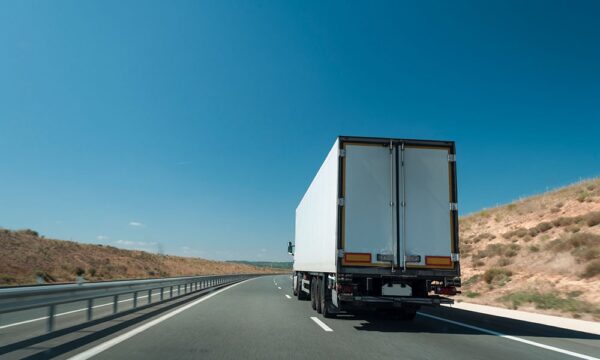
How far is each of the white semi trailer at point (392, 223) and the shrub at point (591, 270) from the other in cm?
1182

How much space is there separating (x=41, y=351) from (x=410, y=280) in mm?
7213

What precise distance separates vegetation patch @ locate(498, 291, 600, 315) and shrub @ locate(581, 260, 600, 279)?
2243 millimetres

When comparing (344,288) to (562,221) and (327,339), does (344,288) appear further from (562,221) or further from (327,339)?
(562,221)

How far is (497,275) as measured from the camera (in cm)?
2448

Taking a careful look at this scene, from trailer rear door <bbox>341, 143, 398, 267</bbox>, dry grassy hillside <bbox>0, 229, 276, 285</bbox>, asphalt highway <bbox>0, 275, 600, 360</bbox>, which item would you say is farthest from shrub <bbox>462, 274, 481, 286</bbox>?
dry grassy hillside <bbox>0, 229, 276, 285</bbox>

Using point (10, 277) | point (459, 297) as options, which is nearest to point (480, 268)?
point (459, 297)

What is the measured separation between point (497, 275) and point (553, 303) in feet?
29.4

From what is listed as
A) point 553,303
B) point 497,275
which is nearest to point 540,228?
point 497,275

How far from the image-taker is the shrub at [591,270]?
19234mm

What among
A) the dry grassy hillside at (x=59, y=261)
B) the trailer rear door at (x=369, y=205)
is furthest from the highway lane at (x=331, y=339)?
the dry grassy hillside at (x=59, y=261)

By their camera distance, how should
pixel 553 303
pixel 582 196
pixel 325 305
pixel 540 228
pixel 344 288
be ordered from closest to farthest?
pixel 344 288, pixel 325 305, pixel 553 303, pixel 540 228, pixel 582 196

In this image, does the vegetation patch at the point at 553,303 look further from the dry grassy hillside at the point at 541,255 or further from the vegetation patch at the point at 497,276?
the vegetation patch at the point at 497,276

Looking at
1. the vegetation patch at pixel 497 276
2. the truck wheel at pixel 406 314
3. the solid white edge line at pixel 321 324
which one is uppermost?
the vegetation patch at pixel 497 276

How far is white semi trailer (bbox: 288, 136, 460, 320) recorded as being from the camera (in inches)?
405
